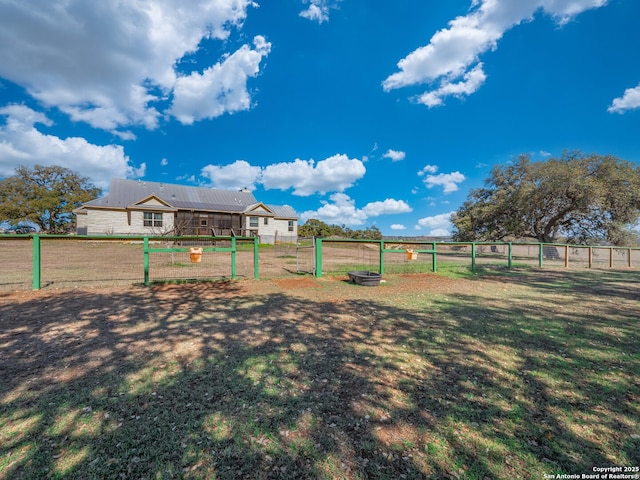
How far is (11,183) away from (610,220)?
60006mm

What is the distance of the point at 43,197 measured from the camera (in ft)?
110

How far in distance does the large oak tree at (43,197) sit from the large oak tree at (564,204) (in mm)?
46305

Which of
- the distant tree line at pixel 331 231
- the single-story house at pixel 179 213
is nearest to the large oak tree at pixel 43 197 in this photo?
the single-story house at pixel 179 213

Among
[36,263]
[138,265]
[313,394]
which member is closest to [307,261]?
[138,265]

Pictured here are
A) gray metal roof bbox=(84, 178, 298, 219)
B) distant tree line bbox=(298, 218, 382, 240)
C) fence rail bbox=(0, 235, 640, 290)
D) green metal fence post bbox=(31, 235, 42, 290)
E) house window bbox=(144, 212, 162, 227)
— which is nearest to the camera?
green metal fence post bbox=(31, 235, 42, 290)

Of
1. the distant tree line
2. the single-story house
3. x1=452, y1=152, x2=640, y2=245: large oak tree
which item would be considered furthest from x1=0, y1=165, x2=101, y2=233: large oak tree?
x1=452, y1=152, x2=640, y2=245: large oak tree

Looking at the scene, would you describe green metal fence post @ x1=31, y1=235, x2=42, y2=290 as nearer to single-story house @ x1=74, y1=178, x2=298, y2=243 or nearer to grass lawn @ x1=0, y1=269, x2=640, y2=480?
grass lawn @ x1=0, y1=269, x2=640, y2=480

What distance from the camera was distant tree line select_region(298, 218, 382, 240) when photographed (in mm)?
48719

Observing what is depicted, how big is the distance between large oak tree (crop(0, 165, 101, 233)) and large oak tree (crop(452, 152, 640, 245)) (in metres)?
46.3

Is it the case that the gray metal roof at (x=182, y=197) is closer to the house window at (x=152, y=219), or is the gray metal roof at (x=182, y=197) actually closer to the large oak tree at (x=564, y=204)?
the house window at (x=152, y=219)

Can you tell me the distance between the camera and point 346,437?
6.53 feet

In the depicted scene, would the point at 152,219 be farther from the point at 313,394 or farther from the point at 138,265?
the point at 313,394

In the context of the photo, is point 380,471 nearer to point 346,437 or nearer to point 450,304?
point 346,437

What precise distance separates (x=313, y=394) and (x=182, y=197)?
1258 inches
